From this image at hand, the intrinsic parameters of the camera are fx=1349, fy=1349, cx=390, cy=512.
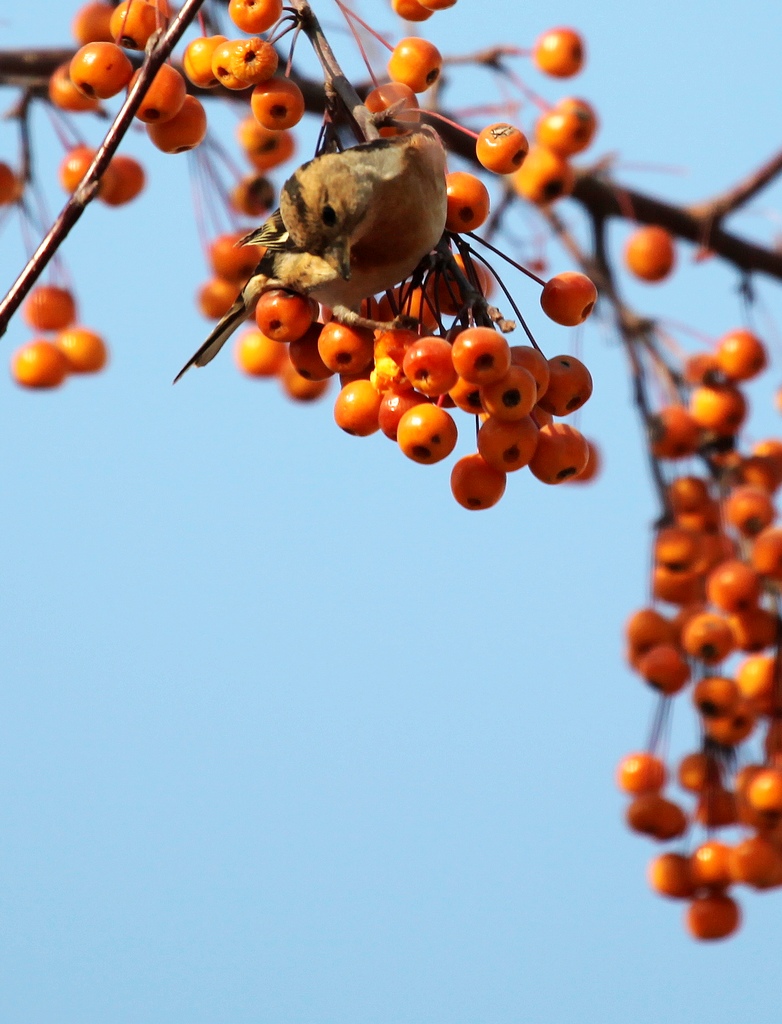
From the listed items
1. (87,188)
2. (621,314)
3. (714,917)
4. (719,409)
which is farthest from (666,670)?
(87,188)

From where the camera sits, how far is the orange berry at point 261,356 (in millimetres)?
5406

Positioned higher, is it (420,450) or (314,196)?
(314,196)

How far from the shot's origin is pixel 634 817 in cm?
482

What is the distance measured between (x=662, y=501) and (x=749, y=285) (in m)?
Result: 0.94

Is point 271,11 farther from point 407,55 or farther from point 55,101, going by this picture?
point 55,101

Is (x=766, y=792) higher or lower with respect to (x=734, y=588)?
lower

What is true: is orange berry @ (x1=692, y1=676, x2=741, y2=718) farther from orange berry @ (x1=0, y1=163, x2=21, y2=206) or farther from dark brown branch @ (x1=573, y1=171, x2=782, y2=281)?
orange berry @ (x1=0, y1=163, x2=21, y2=206)

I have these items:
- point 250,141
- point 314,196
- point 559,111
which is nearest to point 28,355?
point 250,141

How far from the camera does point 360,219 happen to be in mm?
2826

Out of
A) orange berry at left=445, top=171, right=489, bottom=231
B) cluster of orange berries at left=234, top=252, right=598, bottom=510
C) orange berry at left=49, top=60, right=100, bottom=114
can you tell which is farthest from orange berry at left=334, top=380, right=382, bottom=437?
orange berry at left=49, top=60, right=100, bottom=114

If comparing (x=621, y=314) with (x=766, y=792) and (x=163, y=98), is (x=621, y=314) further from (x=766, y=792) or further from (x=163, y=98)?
(x=163, y=98)

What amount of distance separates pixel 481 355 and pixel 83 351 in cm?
294

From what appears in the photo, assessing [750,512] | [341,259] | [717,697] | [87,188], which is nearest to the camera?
[87,188]

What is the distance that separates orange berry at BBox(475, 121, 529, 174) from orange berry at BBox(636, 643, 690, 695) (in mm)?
2402
